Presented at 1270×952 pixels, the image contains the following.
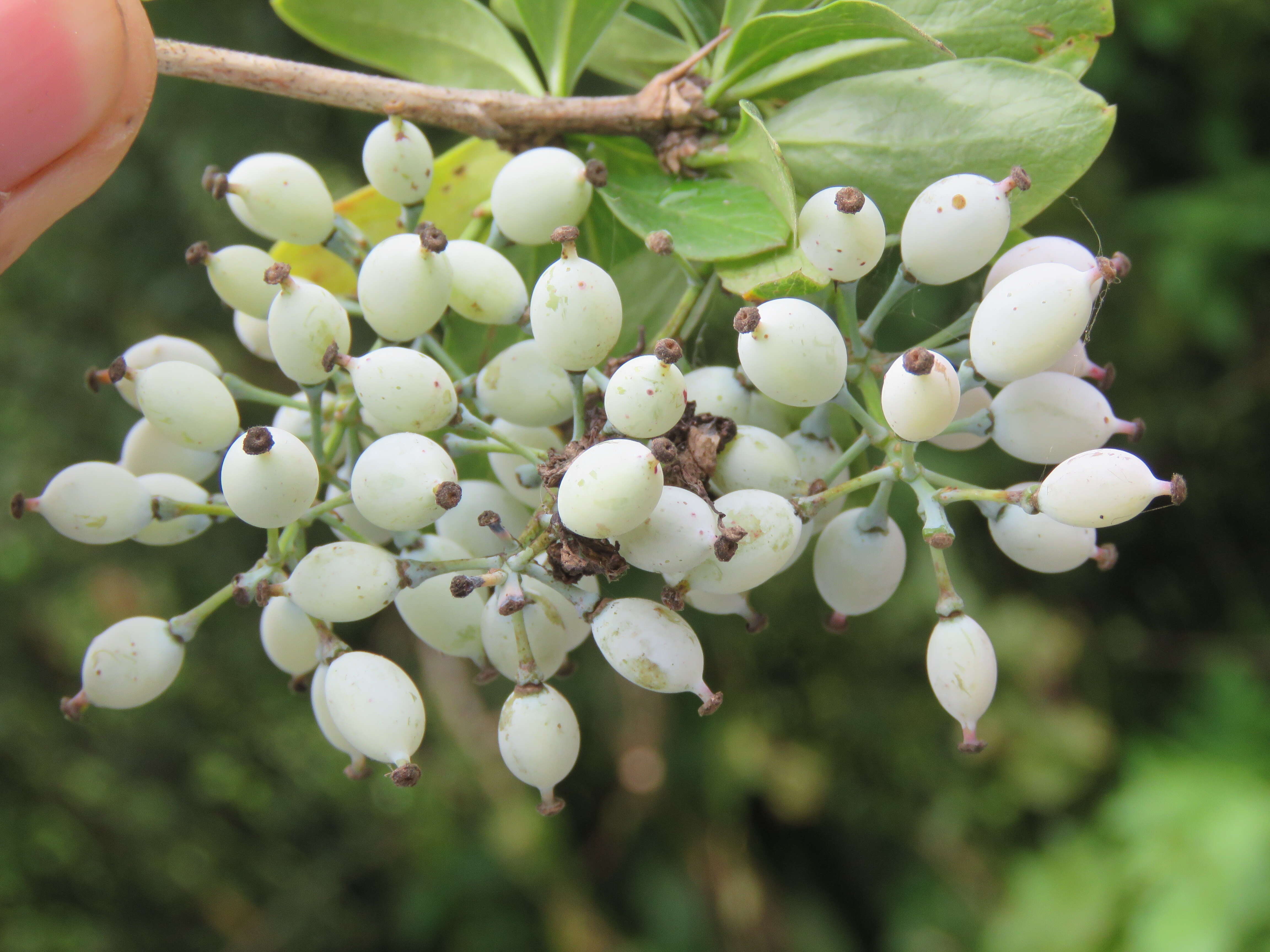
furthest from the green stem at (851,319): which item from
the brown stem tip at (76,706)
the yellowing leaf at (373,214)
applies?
the brown stem tip at (76,706)

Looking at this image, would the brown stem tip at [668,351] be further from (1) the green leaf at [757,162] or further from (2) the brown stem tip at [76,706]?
(2) the brown stem tip at [76,706]

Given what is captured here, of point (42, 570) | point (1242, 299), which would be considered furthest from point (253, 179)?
point (1242, 299)

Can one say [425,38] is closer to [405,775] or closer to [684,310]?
[684,310]

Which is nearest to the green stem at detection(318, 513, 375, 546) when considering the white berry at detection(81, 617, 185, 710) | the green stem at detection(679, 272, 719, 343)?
the white berry at detection(81, 617, 185, 710)

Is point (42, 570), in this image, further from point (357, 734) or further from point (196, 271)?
point (357, 734)

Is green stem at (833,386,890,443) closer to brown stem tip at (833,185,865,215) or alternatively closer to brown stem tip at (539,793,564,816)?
brown stem tip at (833,185,865,215)

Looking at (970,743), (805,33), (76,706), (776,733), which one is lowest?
(776,733)

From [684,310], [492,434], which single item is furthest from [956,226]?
[492,434]
